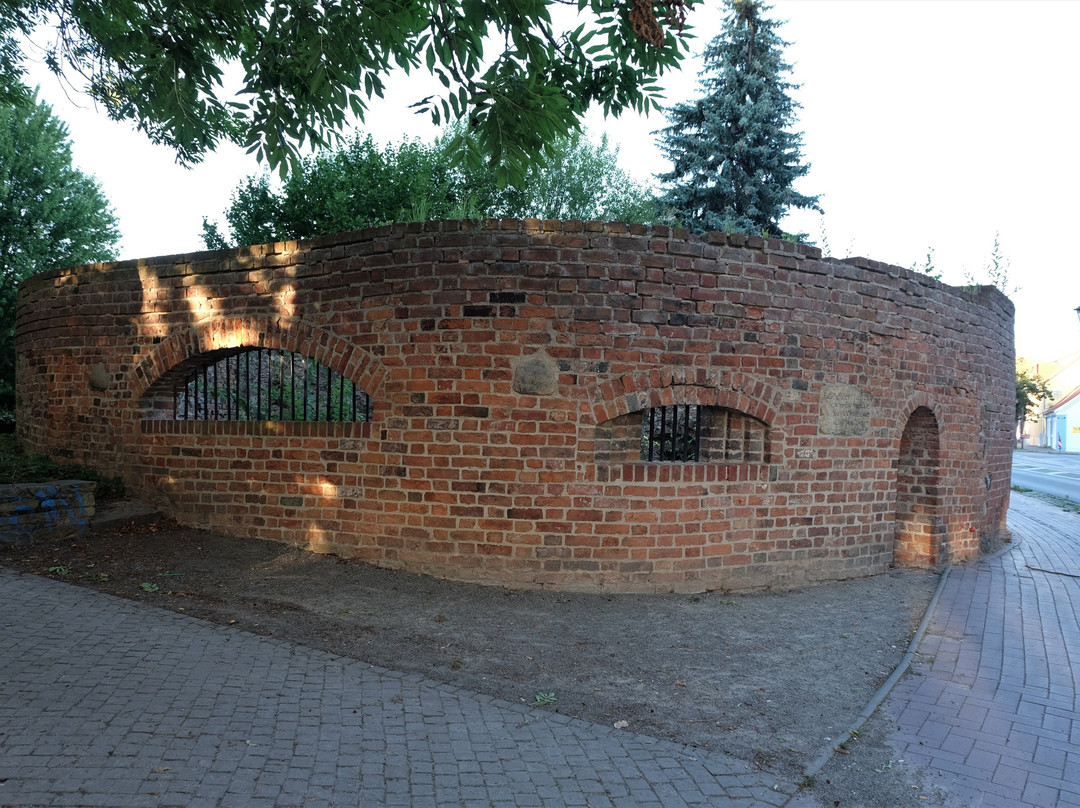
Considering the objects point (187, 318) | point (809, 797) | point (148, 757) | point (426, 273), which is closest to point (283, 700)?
point (148, 757)

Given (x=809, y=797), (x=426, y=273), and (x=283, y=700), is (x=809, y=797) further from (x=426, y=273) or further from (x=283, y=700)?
(x=426, y=273)

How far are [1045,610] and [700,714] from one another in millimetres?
4376

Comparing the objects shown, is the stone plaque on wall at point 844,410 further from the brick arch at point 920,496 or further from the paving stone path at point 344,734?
the paving stone path at point 344,734

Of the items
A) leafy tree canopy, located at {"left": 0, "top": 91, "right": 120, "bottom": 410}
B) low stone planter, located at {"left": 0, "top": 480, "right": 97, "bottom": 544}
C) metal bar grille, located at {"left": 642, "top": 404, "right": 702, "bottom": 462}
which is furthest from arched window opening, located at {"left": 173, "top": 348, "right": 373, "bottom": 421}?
leafy tree canopy, located at {"left": 0, "top": 91, "right": 120, "bottom": 410}

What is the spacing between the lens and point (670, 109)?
18.6m

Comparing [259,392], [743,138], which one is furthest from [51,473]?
[743,138]

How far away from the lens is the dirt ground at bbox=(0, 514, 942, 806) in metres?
3.59

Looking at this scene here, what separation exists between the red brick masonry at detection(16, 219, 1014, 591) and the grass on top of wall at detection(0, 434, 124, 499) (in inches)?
8.4

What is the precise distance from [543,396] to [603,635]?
193 cm

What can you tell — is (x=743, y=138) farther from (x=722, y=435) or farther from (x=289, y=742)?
(x=289, y=742)

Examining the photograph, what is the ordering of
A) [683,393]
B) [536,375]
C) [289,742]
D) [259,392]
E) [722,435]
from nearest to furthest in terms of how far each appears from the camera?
[289,742], [536,375], [683,393], [722,435], [259,392]

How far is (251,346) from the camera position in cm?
668

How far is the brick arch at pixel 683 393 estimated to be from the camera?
225 inches

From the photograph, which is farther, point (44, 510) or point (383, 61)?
point (44, 510)
